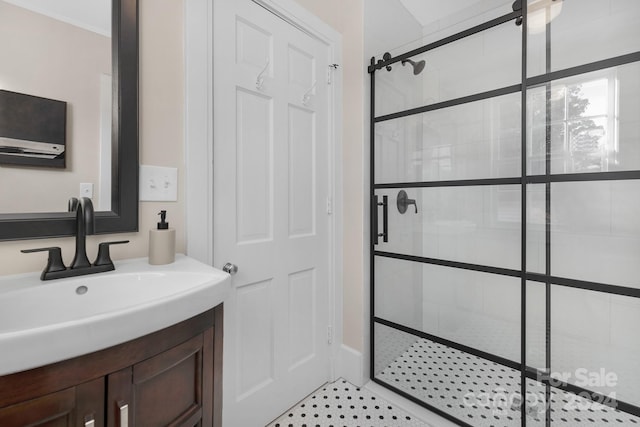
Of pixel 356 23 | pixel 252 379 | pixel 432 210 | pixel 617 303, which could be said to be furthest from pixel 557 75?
pixel 252 379

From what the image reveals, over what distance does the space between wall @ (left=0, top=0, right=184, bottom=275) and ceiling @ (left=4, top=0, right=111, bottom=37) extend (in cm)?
11

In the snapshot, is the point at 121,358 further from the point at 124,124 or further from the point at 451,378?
the point at 451,378

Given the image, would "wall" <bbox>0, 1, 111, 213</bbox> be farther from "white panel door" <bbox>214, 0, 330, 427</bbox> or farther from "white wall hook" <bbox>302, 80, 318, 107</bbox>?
"white wall hook" <bbox>302, 80, 318, 107</bbox>

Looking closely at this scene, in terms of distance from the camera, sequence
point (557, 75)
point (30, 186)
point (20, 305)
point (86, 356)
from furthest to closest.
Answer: point (557, 75), point (30, 186), point (20, 305), point (86, 356)

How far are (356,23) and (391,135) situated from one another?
697 mm

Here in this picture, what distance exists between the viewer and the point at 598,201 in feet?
3.55

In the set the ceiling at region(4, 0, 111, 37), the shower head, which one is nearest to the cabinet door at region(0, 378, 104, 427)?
the ceiling at region(4, 0, 111, 37)

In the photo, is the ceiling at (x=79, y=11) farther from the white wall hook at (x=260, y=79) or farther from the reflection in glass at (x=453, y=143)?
the reflection in glass at (x=453, y=143)

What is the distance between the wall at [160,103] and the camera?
105cm

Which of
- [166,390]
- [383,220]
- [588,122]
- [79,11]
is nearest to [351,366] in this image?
[383,220]

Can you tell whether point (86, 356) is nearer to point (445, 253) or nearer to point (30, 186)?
point (30, 186)

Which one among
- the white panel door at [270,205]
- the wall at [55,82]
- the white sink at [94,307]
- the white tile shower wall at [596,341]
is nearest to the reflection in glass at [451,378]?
the white tile shower wall at [596,341]

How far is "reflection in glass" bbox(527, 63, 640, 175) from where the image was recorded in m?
1.02

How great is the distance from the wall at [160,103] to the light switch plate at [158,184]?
18 millimetres
